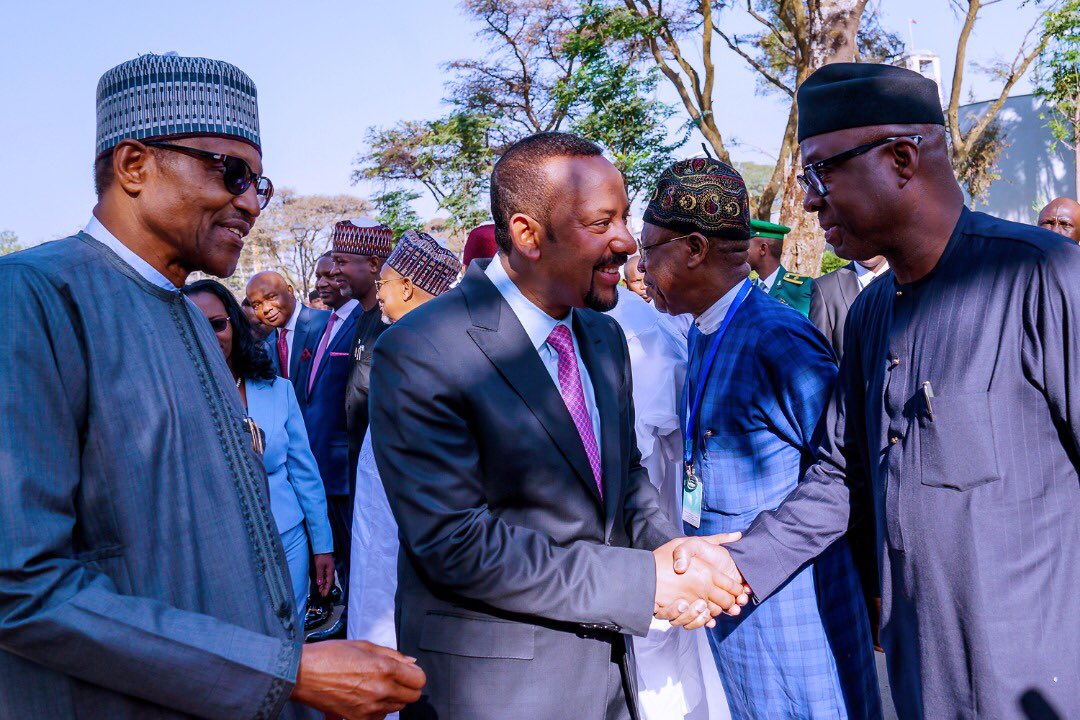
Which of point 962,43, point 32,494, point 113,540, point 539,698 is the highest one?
point 962,43

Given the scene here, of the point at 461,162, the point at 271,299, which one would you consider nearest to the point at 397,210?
the point at 461,162

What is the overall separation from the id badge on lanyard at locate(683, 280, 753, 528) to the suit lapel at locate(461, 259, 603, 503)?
3.19 feet

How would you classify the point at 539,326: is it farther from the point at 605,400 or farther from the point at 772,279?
the point at 772,279

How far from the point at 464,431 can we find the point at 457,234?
71.2 ft

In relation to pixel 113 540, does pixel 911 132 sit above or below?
above

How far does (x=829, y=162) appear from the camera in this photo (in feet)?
7.27

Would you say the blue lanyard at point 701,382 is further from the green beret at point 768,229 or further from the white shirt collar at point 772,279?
the white shirt collar at point 772,279

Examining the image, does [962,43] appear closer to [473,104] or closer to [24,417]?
[473,104]

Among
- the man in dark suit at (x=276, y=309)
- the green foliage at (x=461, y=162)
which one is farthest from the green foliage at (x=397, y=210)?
the man in dark suit at (x=276, y=309)

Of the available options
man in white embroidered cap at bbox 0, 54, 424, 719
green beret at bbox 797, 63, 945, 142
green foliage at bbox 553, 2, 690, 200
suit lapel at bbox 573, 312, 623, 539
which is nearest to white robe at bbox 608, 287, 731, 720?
suit lapel at bbox 573, 312, 623, 539

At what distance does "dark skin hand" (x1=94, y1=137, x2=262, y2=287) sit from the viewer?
64.2 inches

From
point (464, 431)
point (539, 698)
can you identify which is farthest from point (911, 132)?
point (539, 698)

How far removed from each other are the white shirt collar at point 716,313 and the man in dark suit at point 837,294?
3.46 m

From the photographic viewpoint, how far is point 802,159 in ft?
7.59
